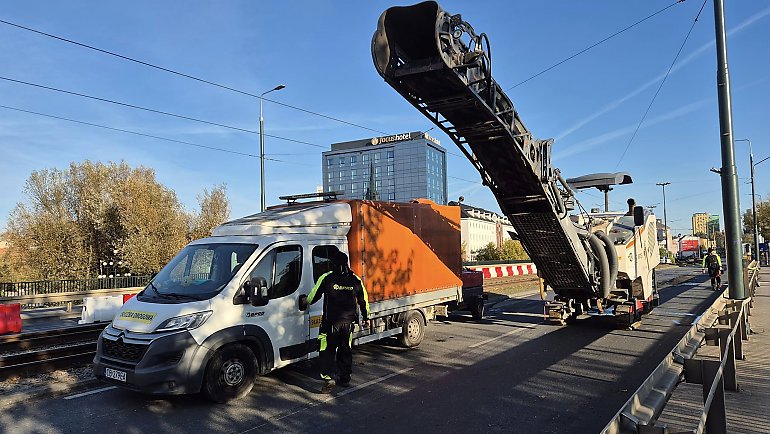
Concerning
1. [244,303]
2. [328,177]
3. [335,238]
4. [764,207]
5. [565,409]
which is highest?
[328,177]

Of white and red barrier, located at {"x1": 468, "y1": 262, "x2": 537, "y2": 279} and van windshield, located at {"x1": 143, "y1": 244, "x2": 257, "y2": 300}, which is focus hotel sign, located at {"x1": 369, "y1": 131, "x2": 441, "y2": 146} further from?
van windshield, located at {"x1": 143, "y1": 244, "x2": 257, "y2": 300}

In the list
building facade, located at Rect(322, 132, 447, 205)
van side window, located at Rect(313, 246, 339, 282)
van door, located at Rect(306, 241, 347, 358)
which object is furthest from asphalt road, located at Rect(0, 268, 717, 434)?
building facade, located at Rect(322, 132, 447, 205)

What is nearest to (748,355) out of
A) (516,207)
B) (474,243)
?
(516,207)

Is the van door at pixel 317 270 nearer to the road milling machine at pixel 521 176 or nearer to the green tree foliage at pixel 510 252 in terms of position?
the road milling machine at pixel 521 176

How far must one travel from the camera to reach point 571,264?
10633mm

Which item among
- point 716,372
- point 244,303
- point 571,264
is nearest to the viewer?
point 716,372

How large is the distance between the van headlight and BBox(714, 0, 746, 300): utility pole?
910cm

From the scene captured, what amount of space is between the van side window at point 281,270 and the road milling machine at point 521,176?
→ 291 cm

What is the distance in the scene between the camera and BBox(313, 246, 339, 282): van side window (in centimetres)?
771

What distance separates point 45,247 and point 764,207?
62.5 meters

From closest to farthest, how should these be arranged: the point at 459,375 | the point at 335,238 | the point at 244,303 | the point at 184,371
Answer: the point at 184,371, the point at 244,303, the point at 459,375, the point at 335,238

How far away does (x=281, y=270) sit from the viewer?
7301mm

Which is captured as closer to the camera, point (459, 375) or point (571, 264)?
point (459, 375)

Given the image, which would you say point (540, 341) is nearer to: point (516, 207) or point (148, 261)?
point (516, 207)
